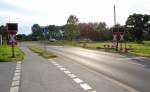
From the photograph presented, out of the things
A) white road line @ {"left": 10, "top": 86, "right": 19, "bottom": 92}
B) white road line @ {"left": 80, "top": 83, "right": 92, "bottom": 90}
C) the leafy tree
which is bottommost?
white road line @ {"left": 10, "top": 86, "right": 19, "bottom": 92}

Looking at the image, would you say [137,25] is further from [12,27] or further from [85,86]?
[85,86]

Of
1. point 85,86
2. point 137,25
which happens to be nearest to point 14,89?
point 85,86

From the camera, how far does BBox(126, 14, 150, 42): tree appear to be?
117 m

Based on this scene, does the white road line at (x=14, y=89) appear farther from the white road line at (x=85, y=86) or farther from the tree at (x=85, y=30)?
the tree at (x=85, y=30)

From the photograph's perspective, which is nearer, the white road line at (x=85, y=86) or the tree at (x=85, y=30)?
the white road line at (x=85, y=86)

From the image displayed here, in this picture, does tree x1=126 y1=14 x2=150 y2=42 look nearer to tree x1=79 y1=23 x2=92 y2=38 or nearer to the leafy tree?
the leafy tree

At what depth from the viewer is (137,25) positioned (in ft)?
395

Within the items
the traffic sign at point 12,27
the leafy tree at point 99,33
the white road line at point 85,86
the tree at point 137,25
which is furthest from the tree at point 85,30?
the white road line at point 85,86

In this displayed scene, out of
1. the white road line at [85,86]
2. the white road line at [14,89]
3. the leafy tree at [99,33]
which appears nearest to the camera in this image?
the white road line at [14,89]

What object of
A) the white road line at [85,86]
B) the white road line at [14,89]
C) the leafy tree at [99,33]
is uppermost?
the leafy tree at [99,33]

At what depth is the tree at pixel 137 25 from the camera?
11669 centimetres

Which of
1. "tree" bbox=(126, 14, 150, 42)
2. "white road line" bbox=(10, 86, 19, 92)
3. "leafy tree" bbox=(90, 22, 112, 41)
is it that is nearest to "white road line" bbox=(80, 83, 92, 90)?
"white road line" bbox=(10, 86, 19, 92)

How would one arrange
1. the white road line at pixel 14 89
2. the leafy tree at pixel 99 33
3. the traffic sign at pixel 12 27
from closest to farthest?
the white road line at pixel 14 89
the traffic sign at pixel 12 27
the leafy tree at pixel 99 33

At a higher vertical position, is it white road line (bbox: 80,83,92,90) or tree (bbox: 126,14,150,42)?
tree (bbox: 126,14,150,42)
